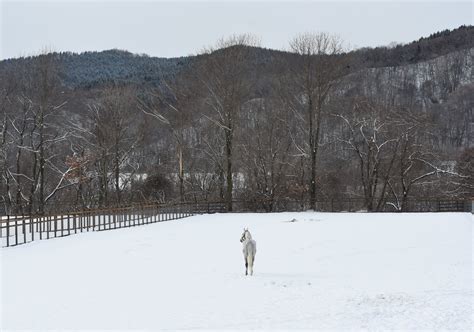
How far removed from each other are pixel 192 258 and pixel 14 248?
288 inches

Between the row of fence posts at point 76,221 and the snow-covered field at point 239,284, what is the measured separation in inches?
60.6

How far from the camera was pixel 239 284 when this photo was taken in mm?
12203

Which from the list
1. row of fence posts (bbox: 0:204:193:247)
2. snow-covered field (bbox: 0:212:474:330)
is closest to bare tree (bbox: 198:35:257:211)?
row of fence posts (bbox: 0:204:193:247)

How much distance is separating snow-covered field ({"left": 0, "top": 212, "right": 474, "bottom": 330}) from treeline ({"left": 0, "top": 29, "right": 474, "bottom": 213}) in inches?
920

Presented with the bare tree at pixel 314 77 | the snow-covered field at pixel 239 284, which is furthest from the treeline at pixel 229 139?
the snow-covered field at pixel 239 284

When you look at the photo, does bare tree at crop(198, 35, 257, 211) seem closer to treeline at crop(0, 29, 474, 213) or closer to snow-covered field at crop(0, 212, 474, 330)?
treeline at crop(0, 29, 474, 213)

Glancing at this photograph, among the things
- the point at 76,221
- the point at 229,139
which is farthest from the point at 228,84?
the point at 76,221

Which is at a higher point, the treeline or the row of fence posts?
the treeline

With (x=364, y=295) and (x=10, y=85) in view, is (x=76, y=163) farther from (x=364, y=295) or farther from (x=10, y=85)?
(x=364, y=295)

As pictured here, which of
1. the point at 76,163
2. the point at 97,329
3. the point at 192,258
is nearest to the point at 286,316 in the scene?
the point at 97,329

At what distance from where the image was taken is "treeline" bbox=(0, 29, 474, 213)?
4262cm

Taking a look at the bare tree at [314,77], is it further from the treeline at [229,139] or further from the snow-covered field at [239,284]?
the snow-covered field at [239,284]

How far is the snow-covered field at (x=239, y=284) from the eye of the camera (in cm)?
927

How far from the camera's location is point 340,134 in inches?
2628
